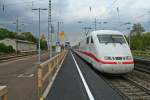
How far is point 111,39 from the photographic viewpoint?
19.0 metres

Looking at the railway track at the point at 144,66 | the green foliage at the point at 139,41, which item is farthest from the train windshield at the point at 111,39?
the green foliage at the point at 139,41

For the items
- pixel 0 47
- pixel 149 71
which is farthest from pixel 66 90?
pixel 0 47

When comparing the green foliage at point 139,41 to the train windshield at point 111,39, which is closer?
the train windshield at point 111,39

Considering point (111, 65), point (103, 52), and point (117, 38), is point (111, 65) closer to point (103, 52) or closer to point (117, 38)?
point (103, 52)

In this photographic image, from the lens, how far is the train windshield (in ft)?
61.6

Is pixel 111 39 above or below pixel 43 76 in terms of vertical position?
above

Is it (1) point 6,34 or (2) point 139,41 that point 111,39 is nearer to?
(2) point 139,41

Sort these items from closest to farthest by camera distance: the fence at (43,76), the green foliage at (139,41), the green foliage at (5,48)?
1. the fence at (43,76)
2. the green foliage at (5,48)
3. the green foliage at (139,41)

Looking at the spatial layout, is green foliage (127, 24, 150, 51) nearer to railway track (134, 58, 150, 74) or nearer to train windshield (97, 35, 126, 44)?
railway track (134, 58, 150, 74)

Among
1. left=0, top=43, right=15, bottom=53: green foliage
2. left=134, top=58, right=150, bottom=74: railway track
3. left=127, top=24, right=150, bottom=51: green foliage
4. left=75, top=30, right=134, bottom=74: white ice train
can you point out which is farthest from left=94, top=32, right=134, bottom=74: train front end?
left=127, top=24, right=150, bottom=51: green foliage

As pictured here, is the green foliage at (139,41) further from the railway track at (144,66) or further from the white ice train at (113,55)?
the white ice train at (113,55)

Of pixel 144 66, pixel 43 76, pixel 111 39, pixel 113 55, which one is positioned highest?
pixel 111 39

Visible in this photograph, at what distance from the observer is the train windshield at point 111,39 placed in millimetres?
18766

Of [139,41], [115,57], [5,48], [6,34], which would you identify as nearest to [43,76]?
[115,57]
